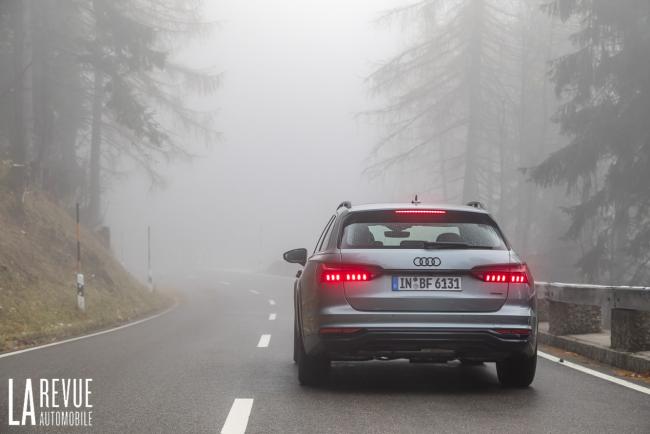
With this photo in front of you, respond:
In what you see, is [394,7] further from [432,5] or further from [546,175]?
[546,175]

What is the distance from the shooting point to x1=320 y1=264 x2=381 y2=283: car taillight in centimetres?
682

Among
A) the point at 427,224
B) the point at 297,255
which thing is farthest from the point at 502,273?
the point at 297,255

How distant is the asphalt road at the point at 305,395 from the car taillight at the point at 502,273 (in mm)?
993

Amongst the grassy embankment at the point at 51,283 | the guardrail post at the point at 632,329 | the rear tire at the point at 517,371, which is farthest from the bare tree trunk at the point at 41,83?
the rear tire at the point at 517,371

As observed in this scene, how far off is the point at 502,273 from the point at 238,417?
250 cm

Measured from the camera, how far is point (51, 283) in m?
18.5

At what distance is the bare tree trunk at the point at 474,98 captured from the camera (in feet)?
112

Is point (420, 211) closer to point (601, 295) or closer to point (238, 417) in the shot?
point (238, 417)

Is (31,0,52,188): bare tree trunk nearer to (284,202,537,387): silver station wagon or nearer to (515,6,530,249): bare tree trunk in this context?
(515,6,530,249): bare tree trunk

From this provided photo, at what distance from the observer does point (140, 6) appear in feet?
106

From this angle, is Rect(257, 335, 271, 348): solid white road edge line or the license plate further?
Rect(257, 335, 271, 348): solid white road edge line

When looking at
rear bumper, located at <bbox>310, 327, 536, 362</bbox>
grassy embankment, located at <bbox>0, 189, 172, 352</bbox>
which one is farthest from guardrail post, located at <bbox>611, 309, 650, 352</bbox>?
grassy embankment, located at <bbox>0, 189, 172, 352</bbox>

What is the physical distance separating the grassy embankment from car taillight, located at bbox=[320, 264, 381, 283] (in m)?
6.78

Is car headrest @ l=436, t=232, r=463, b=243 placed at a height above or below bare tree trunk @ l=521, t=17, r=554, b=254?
below
